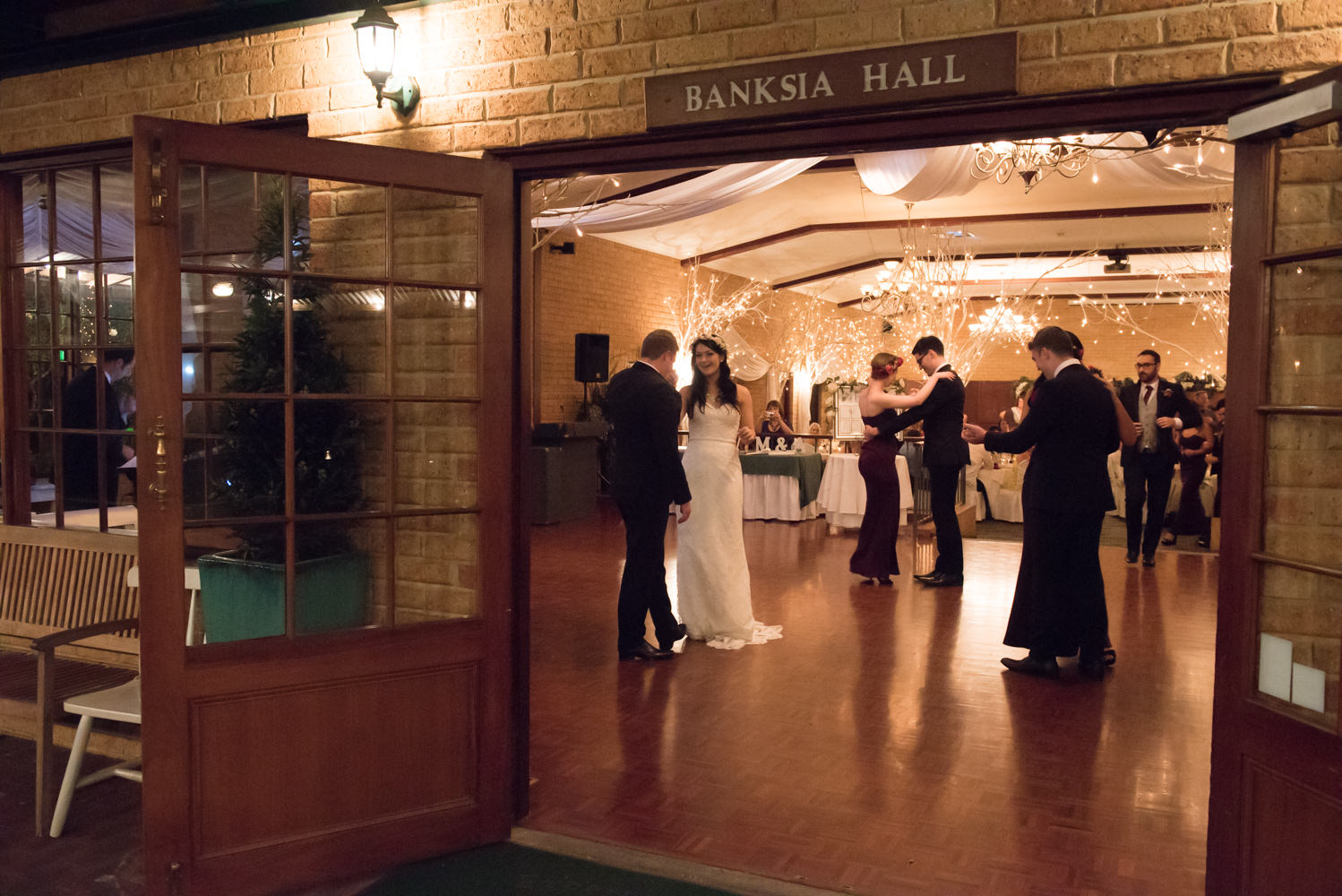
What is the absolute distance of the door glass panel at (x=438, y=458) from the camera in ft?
10.9

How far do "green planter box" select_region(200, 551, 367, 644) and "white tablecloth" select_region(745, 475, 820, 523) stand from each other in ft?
27.5

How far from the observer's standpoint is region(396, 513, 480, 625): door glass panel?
3293mm

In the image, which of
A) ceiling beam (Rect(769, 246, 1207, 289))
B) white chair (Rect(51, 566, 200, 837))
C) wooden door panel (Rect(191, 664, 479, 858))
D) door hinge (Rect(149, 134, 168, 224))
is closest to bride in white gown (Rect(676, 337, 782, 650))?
wooden door panel (Rect(191, 664, 479, 858))

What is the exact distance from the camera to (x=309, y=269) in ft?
10.4

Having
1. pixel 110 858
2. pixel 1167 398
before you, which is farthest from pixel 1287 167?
pixel 1167 398

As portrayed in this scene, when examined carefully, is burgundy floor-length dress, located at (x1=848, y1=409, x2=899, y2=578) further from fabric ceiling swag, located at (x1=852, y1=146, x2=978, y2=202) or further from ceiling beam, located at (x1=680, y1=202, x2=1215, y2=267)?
ceiling beam, located at (x1=680, y1=202, x2=1215, y2=267)

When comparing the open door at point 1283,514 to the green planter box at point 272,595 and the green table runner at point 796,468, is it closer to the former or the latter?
the green planter box at point 272,595

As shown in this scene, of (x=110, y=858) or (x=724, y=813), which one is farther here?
(x=724, y=813)

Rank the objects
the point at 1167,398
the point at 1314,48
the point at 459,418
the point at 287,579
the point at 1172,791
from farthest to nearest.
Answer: the point at 1167,398, the point at 1172,791, the point at 459,418, the point at 287,579, the point at 1314,48

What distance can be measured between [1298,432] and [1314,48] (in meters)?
0.94

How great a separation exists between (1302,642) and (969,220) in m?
13.2

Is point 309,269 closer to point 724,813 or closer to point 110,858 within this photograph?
point 110,858

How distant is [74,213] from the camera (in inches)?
171

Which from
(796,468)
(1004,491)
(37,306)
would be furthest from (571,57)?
(1004,491)
